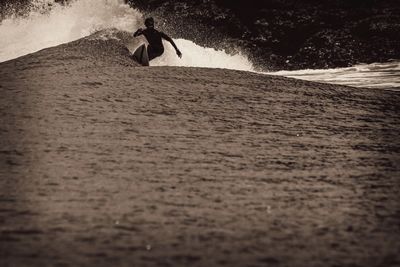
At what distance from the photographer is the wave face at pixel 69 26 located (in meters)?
12.3

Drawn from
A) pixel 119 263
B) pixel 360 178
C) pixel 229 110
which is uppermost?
pixel 229 110

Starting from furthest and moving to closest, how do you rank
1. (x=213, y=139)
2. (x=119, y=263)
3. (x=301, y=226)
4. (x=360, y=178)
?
(x=213, y=139)
(x=360, y=178)
(x=301, y=226)
(x=119, y=263)

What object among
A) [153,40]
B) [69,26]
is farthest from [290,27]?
[153,40]

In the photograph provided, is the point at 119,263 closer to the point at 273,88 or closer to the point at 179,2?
the point at 273,88

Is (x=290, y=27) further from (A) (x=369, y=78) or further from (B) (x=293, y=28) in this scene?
(A) (x=369, y=78)

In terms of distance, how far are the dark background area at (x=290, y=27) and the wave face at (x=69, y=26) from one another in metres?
1.06

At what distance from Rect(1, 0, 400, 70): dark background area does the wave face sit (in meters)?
1.06

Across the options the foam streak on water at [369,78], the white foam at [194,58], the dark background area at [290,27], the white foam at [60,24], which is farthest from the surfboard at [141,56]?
the dark background area at [290,27]

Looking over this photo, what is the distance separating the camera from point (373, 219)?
5.43 feet

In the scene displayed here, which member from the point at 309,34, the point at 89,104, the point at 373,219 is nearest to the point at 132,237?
the point at 373,219

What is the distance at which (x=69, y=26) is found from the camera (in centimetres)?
1391

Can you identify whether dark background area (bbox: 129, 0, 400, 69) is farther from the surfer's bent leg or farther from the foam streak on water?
the surfer's bent leg

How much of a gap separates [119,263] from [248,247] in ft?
1.51

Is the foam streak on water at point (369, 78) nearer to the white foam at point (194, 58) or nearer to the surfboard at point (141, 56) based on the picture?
the white foam at point (194, 58)
